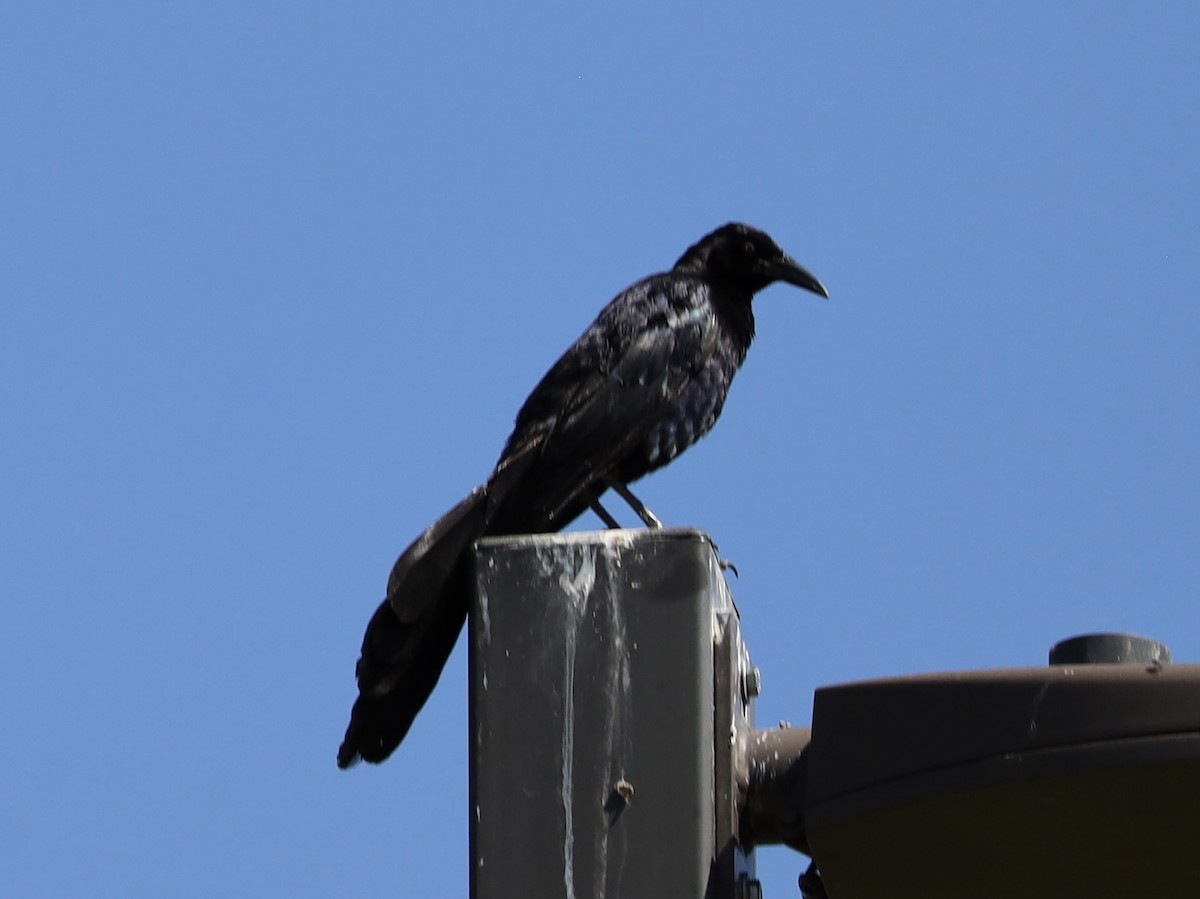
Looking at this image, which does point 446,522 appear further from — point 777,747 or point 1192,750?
point 1192,750

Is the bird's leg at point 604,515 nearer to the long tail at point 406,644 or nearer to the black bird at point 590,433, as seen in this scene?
the black bird at point 590,433

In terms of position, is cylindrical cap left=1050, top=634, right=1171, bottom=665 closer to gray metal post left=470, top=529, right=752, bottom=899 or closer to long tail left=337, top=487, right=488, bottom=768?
gray metal post left=470, top=529, right=752, bottom=899

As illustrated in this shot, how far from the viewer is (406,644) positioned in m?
4.43

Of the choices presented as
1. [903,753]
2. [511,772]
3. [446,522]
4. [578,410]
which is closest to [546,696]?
[511,772]

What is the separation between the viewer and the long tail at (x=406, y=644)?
4410 mm

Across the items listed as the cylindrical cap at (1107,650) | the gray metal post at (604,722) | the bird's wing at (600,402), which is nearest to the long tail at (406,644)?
the bird's wing at (600,402)

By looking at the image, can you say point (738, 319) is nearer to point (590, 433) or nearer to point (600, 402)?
point (600, 402)

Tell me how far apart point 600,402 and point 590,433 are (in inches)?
8.3

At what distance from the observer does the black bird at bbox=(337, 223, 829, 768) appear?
4.48 meters

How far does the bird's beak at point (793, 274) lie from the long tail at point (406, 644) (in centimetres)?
347

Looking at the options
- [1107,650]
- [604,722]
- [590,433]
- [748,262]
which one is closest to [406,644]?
[604,722]

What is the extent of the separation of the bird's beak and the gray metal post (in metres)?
4.50

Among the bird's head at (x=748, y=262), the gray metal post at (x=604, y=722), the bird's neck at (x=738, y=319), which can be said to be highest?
the bird's head at (x=748, y=262)

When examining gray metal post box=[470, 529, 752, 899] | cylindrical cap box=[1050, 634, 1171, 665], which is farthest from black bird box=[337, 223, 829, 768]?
cylindrical cap box=[1050, 634, 1171, 665]
